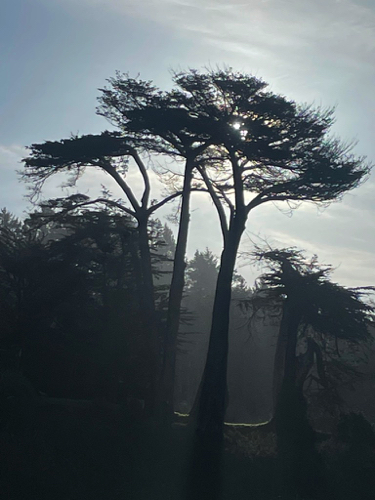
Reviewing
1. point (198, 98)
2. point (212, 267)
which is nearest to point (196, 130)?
point (198, 98)

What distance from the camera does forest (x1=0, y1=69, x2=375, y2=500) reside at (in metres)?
18.2

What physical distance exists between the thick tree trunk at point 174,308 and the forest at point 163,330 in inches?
2.6

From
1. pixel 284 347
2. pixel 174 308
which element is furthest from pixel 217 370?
pixel 284 347

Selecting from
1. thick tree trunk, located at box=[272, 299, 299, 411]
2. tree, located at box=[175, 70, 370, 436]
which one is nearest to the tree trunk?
tree, located at box=[175, 70, 370, 436]

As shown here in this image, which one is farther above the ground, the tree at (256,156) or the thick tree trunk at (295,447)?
the tree at (256,156)

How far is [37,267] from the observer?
24.2 metres

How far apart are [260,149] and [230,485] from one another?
12.2 meters

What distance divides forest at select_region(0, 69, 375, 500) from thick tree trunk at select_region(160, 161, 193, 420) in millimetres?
65

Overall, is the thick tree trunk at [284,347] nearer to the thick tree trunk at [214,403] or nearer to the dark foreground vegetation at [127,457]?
the dark foreground vegetation at [127,457]

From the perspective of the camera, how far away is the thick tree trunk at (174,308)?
23781 mm

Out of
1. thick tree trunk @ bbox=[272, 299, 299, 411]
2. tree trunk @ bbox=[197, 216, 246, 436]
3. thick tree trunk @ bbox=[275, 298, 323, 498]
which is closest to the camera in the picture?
thick tree trunk @ bbox=[275, 298, 323, 498]

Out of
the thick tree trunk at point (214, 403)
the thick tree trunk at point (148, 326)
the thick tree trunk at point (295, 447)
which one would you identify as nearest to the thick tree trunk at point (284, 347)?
the thick tree trunk at point (295, 447)

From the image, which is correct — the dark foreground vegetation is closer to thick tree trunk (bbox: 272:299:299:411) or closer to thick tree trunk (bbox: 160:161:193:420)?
thick tree trunk (bbox: 160:161:193:420)

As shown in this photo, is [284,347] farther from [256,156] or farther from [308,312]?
[256,156]
